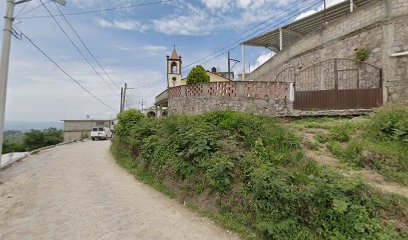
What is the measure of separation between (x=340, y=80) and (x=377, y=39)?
7.27ft

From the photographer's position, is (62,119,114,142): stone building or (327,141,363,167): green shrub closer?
(327,141,363,167): green shrub

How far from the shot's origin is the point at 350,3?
14.0 m

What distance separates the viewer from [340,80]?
1132 centimetres

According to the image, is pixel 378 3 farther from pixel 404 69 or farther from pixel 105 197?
pixel 105 197

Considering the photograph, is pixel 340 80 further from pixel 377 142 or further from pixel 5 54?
pixel 5 54

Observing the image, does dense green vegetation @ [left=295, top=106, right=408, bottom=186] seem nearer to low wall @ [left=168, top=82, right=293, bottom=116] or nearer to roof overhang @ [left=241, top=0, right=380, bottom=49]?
low wall @ [left=168, top=82, right=293, bottom=116]

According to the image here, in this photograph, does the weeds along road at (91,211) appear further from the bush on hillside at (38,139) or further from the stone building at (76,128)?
the stone building at (76,128)

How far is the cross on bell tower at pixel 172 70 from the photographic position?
32969mm

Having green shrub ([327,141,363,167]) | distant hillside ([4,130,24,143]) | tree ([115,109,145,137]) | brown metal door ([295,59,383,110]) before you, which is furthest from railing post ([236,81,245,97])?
distant hillside ([4,130,24,143])

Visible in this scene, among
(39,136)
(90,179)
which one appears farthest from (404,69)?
(39,136)

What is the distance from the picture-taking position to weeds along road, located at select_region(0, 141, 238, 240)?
13.5 ft

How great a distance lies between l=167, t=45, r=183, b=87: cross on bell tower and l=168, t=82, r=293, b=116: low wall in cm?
2115

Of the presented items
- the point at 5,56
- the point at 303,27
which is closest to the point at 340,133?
the point at 5,56

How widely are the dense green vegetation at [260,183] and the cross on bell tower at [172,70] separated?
25.1 metres
